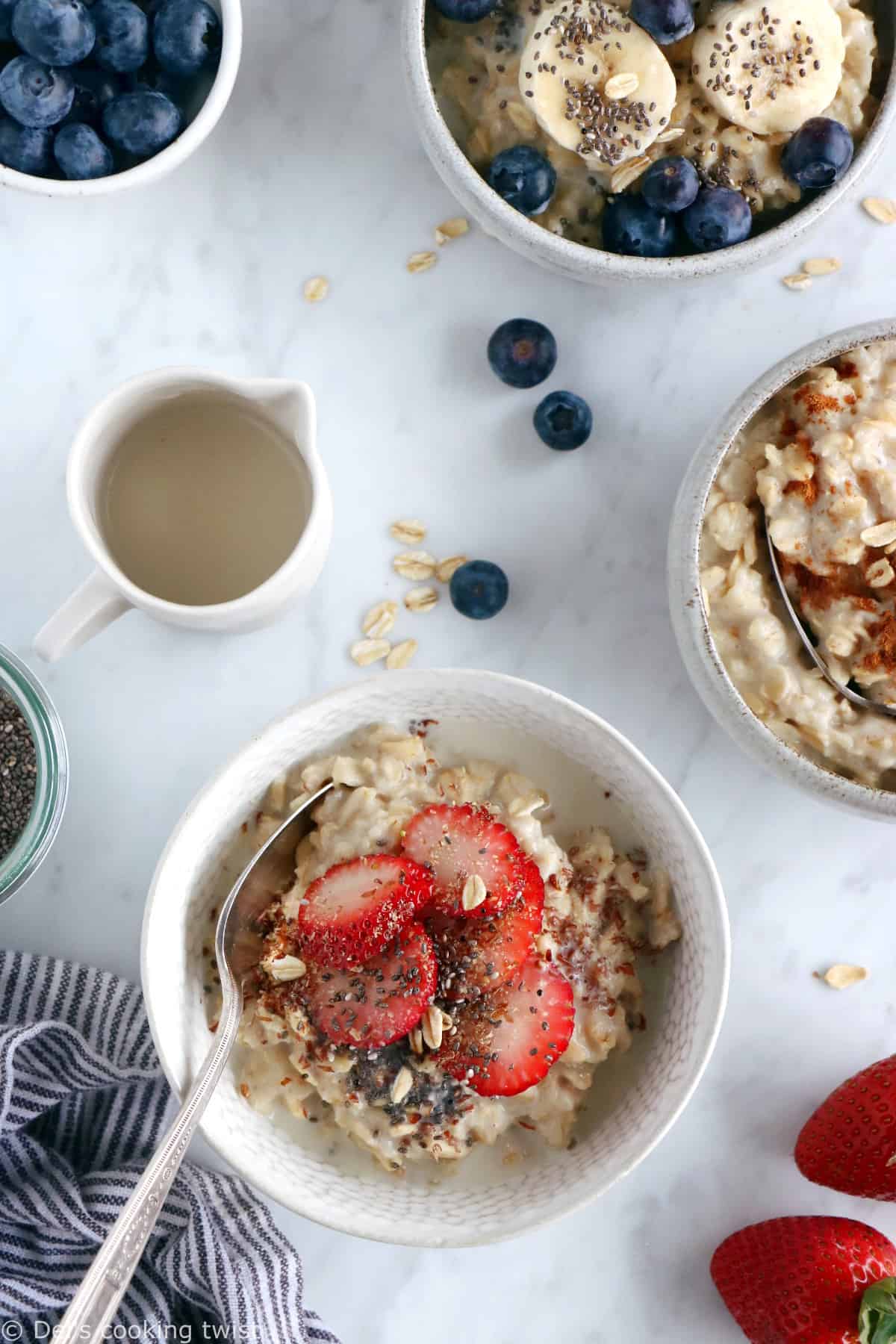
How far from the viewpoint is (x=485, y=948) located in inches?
42.9

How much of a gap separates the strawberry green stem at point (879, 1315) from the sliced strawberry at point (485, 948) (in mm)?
512

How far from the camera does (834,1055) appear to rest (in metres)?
1.36

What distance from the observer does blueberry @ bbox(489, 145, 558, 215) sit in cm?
118

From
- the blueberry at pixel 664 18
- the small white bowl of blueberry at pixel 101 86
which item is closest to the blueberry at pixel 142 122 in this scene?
the small white bowl of blueberry at pixel 101 86

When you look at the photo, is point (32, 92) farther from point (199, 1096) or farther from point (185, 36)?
point (199, 1096)

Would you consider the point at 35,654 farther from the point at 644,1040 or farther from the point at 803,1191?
the point at 803,1191

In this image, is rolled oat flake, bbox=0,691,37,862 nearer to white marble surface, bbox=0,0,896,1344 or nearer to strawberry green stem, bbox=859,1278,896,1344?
white marble surface, bbox=0,0,896,1344

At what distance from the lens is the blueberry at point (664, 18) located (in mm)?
Result: 1136

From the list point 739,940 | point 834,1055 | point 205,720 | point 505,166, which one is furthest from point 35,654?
point 834,1055

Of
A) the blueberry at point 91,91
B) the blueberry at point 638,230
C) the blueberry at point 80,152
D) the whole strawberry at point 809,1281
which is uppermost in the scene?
the blueberry at point 91,91

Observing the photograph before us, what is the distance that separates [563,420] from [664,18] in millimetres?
374

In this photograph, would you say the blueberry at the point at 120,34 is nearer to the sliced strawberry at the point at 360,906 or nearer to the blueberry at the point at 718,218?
the blueberry at the point at 718,218

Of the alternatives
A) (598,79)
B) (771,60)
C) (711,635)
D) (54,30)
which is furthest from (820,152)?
(54,30)

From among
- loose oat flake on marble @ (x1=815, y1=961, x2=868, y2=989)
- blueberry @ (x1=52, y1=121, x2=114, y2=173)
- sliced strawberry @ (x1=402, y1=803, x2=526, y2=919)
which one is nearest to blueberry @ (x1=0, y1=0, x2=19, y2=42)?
blueberry @ (x1=52, y1=121, x2=114, y2=173)
